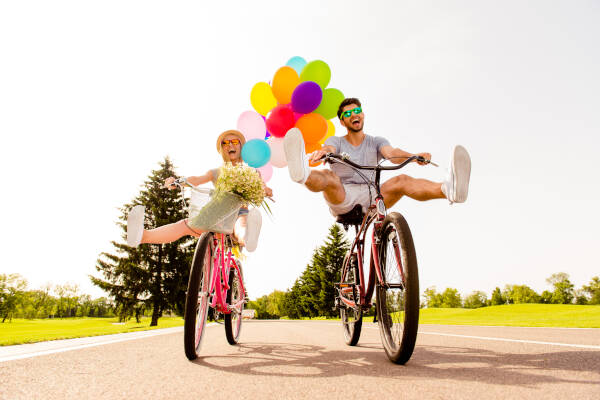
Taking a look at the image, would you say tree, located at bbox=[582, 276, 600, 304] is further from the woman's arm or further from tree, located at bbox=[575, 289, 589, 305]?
the woman's arm

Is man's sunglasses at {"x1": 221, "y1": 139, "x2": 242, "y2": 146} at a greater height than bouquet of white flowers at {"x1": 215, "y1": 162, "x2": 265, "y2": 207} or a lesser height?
greater

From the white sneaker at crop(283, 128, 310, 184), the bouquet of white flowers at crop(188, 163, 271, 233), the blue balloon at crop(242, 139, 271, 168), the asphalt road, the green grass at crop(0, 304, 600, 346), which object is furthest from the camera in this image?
the green grass at crop(0, 304, 600, 346)

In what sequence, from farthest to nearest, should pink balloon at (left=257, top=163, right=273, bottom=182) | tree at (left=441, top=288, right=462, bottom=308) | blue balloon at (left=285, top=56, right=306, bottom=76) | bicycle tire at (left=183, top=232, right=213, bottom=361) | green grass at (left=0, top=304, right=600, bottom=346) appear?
1. tree at (left=441, top=288, right=462, bottom=308)
2. blue balloon at (left=285, top=56, right=306, bottom=76)
3. green grass at (left=0, top=304, right=600, bottom=346)
4. pink balloon at (left=257, top=163, right=273, bottom=182)
5. bicycle tire at (left=183, top=232, right=213, bottom=361)

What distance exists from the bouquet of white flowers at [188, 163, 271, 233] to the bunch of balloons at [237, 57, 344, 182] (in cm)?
299

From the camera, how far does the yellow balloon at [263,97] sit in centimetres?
689

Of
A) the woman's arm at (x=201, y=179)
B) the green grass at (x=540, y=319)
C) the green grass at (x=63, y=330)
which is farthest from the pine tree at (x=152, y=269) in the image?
the woman's arm at (x=201, y=179)

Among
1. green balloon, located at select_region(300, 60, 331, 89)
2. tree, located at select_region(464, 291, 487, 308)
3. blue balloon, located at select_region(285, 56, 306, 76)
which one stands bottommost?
tree, located at select_region(464, 291, 487, 308)

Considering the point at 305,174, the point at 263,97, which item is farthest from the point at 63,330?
the point at 305,174

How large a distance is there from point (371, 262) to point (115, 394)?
6.81 feet

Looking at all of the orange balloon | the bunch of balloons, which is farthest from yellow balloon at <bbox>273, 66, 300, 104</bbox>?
the orange balloon

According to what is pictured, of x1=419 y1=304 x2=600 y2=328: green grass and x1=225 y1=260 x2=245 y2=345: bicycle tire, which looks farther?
x1=419 y1=304 x2=600 y2=328: green grass

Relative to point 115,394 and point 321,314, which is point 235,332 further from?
point 321,314

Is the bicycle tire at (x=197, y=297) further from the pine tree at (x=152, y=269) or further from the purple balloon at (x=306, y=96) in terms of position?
the pine tree at (x=152, y=269)

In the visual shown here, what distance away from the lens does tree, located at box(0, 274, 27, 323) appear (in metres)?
58.3
